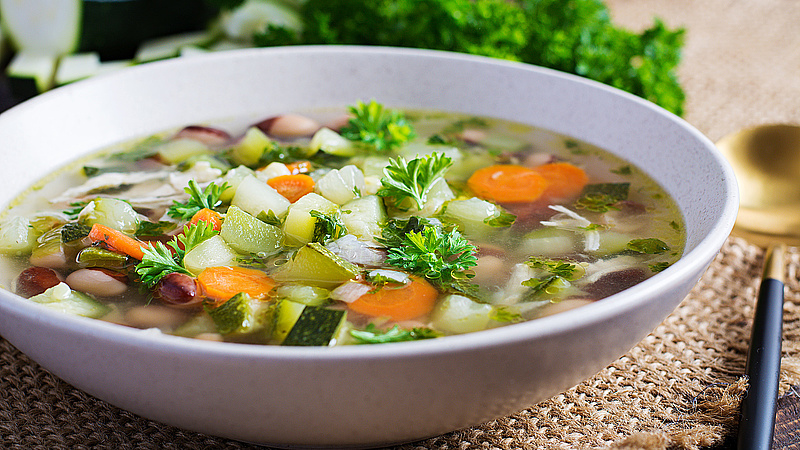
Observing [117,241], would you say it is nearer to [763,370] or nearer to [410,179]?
[410,179]

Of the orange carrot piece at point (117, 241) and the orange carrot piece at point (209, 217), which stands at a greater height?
the orange carrot piece at point (209, 217)

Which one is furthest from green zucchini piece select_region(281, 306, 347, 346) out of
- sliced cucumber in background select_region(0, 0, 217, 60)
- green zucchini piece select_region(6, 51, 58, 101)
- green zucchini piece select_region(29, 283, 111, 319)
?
sliced cucumber in background select_region(0, 0, 217, 60)

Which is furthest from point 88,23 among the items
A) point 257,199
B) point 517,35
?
point 257,199

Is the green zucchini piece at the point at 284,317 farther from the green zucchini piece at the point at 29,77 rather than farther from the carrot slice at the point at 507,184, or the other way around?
the green zucchini piece at the point at 29,77

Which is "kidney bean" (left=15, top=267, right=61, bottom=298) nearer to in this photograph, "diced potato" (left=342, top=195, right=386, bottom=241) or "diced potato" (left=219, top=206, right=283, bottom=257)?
"diced potato" (left=219, top=206, right=283, bottom=257)

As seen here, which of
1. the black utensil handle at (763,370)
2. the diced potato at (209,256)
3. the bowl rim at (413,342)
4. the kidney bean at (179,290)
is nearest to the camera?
the bowl rim at (413,342)

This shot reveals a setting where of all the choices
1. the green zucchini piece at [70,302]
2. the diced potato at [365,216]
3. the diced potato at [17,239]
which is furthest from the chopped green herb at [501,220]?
the diced potato at [17,239]

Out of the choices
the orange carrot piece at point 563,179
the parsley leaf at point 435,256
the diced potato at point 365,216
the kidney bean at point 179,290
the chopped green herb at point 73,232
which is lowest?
the kidney bean at point 179,290
